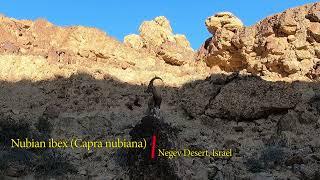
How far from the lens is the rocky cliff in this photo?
12.4 meters

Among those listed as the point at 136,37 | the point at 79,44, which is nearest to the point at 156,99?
the point at 79,44

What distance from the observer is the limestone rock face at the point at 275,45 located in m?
17.1

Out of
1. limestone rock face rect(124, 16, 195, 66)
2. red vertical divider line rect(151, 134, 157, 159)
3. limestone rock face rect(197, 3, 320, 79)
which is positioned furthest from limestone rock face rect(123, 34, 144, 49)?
red vertical divider line rect(151, 134, 157, 159)

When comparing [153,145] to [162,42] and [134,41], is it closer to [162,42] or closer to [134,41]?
[162,42]

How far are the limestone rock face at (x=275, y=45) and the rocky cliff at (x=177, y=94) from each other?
0.13ft

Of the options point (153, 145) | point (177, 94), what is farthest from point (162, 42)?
point (153, 145)

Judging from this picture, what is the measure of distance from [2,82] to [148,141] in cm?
801

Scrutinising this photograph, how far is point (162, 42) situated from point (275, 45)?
5958 mm

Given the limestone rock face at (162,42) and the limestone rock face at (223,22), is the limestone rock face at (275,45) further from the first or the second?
the limestone rock face at (162,42)

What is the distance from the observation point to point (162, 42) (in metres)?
21.7

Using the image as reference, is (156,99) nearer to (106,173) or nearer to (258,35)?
(106,173)

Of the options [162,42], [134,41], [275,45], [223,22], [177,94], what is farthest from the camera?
[134,41]

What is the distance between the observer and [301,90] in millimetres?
16000

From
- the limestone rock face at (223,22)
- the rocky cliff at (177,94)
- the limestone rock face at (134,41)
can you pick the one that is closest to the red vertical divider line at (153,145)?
the rocky cliff at (177,94)
